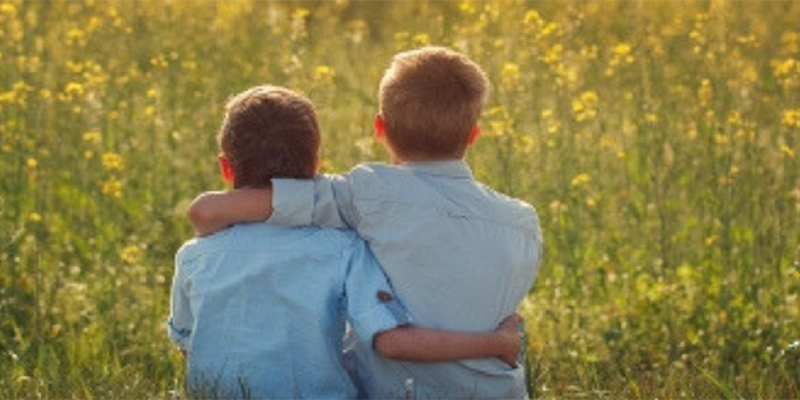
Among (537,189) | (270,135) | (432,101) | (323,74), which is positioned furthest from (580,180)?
(270,135)

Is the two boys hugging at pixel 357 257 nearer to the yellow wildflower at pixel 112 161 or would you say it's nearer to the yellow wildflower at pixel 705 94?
the yellow wildflower at pixel 112 161

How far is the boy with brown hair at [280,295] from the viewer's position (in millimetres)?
4043

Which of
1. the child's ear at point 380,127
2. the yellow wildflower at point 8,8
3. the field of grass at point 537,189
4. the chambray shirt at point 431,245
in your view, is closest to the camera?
the chambray shirt at point 431,245

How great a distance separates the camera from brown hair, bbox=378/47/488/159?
13.4 ft

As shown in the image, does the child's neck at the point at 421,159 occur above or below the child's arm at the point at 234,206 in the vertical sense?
above

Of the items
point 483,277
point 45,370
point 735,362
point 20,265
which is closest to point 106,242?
point 20,265

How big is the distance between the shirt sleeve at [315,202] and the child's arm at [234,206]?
0.10 ft

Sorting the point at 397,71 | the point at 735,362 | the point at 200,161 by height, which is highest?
the point at 397,71

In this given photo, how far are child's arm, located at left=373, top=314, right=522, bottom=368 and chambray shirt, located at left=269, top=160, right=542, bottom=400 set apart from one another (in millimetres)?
46

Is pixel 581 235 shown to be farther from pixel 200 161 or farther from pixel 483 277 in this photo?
pixel 483 277

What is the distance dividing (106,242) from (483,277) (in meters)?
2.54

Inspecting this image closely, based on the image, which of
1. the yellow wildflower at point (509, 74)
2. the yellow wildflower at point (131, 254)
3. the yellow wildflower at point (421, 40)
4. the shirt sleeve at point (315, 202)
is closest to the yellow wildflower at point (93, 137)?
the yellow wildflower at point (131, 254)

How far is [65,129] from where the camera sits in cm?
676

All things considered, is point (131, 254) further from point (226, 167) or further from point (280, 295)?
point (280, 295)
